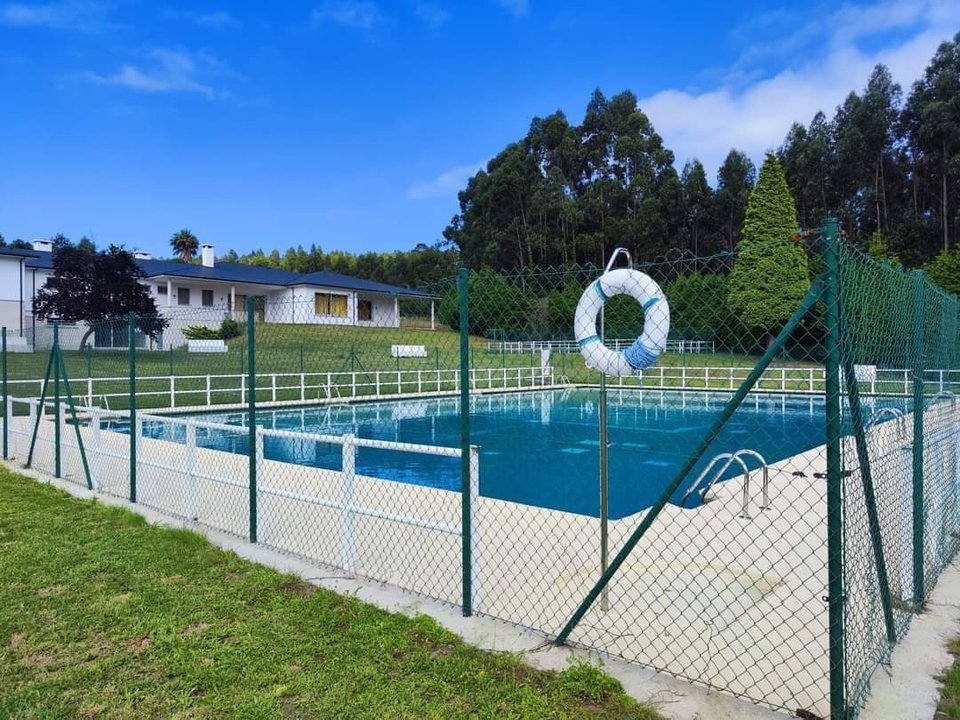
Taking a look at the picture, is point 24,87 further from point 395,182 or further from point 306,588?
point 306,588

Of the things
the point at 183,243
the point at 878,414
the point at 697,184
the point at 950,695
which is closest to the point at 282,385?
the point at 878,414

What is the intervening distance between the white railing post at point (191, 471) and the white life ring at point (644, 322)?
353 cm

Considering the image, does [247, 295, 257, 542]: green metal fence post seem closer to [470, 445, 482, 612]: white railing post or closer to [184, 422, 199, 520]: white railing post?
[184, 422, 199, 520]: white railing post

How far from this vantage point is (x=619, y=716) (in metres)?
2.44

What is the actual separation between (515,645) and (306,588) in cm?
141

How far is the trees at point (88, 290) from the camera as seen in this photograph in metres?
21.4

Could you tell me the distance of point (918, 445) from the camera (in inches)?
133

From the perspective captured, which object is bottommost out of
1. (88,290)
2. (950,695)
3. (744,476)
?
(950,695)

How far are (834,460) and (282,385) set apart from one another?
19.1 m

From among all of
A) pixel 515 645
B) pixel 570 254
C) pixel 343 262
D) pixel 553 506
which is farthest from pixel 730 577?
pixel 343 262

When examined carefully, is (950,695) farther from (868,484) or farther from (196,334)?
(196,334)

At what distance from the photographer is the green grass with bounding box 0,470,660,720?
2539 mm

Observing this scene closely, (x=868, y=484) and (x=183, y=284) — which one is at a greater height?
(x=183, y=284)

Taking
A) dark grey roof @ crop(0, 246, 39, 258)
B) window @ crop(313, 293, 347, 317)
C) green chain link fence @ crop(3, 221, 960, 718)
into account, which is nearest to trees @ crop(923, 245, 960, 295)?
green chain link fence @ crop(3, 221, 960, 718)
